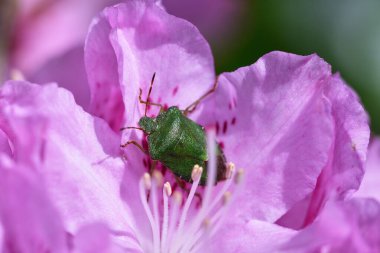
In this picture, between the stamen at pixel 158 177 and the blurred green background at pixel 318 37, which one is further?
the blurred green background at pixel 318 37

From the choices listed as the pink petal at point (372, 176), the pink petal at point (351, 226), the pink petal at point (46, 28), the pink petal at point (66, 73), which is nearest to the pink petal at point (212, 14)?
the pink petal at point (46, 28)

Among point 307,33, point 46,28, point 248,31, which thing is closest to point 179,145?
point 46,28

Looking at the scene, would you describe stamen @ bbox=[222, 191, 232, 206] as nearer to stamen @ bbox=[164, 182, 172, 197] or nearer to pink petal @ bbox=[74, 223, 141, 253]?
stamen @ bbox=[164, 182, 172, 197]

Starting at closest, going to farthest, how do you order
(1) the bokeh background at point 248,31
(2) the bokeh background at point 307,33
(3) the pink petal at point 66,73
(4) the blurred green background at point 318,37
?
(3) the pink petal at point 66,73
(1) the bokeh background at point 248,31
(2) the bokeh background at point 307,33
(4) the blurred green background at point 318,37

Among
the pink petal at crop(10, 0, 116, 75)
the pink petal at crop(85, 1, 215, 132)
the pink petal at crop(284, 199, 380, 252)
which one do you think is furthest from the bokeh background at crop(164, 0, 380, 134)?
the pink petal at crop(284, 199, 380, 252)

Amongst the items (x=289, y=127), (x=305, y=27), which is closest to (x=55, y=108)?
(x=289, y=127)

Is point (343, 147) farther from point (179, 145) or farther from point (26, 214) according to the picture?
point (26, 214)

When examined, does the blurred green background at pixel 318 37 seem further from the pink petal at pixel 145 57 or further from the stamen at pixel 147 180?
the stamen at pixel 147 180
